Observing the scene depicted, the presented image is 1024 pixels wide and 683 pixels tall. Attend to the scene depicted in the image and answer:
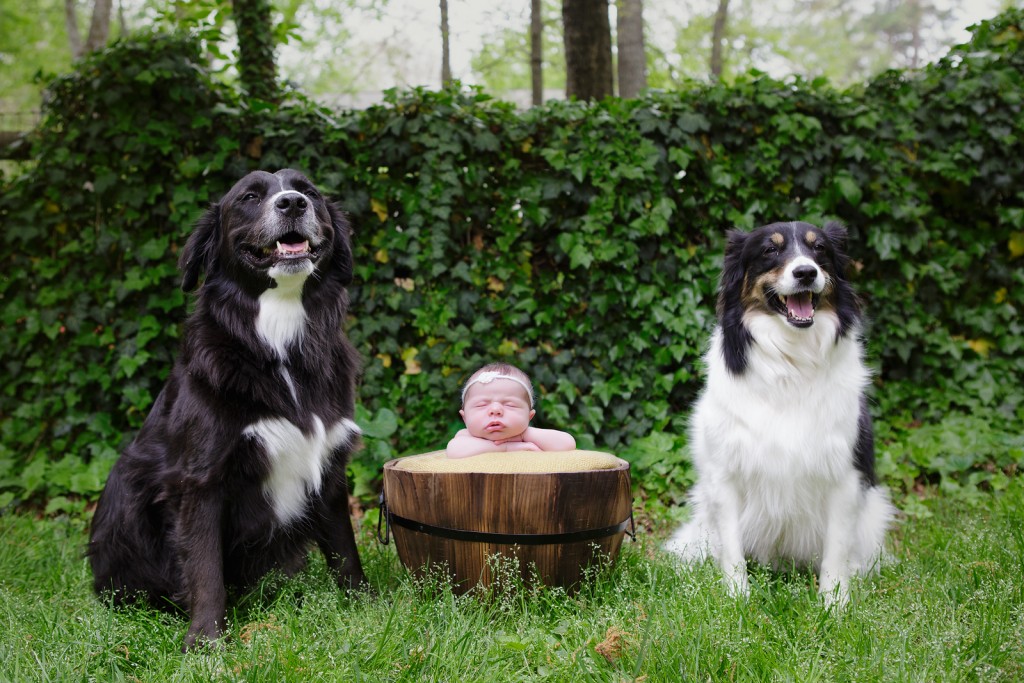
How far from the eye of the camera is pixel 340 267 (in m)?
2.97

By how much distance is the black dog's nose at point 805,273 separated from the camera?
2.91 metres

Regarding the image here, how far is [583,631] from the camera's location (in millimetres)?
2461

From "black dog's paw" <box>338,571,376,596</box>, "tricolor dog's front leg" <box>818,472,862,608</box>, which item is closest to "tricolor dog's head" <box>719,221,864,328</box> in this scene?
"tricolor dog's front leg" <box>818,472,862,608</box>

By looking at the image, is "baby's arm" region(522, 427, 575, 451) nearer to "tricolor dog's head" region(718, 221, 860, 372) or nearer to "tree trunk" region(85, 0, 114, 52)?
"tricolor dog's head" region(718, 221, 860, 372)

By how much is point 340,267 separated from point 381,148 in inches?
83.4

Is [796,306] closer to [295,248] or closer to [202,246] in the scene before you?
[295,248]

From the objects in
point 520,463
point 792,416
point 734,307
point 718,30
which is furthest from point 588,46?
point 718,30

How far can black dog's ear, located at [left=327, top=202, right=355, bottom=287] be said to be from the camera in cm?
297

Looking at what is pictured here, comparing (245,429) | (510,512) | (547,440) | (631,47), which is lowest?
(510,512)

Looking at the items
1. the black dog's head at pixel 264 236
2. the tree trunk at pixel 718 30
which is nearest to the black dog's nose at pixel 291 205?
the black dog's head at pixel 264 236

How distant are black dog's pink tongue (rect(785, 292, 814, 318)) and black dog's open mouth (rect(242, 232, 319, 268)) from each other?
5.91ft

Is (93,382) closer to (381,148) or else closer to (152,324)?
(152,324)

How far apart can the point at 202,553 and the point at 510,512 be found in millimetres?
1040

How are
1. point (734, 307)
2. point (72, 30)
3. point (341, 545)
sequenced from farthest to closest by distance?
point (72, 30) → point (734, 307) → point (341, 545)
